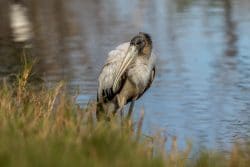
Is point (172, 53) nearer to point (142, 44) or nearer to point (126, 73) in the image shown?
point (126, 73)

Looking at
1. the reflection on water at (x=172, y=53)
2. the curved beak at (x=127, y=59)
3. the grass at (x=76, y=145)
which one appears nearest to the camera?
the grass at (x=76, y=145)

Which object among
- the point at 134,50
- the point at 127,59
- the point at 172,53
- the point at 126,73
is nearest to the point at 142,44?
the point at 134,50

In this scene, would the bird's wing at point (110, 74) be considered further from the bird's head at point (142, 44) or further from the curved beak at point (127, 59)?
the bird's head at point (142, 44)

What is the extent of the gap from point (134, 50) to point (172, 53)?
5.04 m

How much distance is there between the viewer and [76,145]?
15.1 feet

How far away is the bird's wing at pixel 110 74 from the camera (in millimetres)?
9383

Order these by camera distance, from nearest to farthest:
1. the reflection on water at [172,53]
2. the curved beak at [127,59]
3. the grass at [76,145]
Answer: the grass at [76,145] < the curved beak at [127,59] < the reflection on water at [172,53]

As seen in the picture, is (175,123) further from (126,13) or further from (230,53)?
(126,13)

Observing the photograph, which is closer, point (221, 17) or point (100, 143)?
point (100, 143)

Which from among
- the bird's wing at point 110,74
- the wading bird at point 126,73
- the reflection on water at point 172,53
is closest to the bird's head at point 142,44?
the wading bird at point 126,73

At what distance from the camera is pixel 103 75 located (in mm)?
9484

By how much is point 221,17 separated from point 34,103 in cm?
1156

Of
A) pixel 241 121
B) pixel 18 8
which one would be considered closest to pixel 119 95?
pixel 241 121

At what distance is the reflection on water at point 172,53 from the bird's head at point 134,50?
61cm
